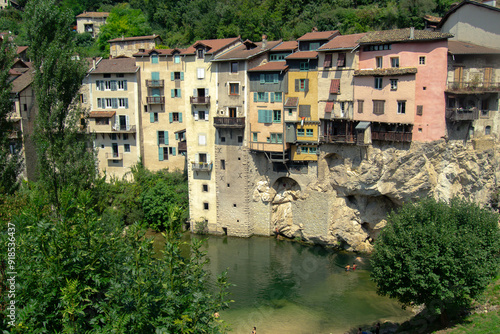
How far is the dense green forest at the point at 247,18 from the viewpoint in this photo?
194ft

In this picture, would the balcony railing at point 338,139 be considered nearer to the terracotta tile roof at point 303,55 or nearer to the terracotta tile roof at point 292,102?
the terracotta tile roof at point 292,102

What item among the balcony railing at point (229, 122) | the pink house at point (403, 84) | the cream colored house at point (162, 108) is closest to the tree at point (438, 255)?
the pink house at point (403, 84)

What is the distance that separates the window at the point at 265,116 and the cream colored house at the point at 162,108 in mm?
10138

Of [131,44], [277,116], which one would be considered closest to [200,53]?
[277,116]

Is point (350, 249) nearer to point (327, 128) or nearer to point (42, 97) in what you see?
point (327, 128)

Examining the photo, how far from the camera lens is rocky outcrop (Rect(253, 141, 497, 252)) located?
3903 cm

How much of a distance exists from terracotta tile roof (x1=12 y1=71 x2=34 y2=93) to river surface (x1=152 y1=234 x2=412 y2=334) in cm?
2715

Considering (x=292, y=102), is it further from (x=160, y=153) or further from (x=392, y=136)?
(x=160, y=153)

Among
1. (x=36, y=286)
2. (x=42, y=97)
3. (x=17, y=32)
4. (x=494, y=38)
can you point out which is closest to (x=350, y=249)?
(x=494, y=38)

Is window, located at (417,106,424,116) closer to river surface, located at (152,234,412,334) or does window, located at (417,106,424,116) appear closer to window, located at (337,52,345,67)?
window, located at (337,52,345,67)

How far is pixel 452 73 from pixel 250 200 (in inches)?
882

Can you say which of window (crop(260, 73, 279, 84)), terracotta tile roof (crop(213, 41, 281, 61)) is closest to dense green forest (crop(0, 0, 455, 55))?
terracotta tile roof (crop(213, 41, 281, 61))

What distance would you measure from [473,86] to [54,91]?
1301 inches

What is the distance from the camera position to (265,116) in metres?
45.7
